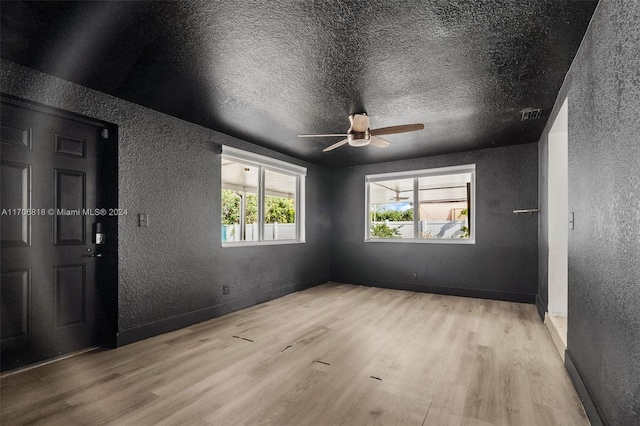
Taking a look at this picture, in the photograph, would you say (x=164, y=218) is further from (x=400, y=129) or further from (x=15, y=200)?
(x=400, y=129)

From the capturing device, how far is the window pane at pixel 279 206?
17.5 ft

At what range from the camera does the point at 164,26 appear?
→ 79.1 inches

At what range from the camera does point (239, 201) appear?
4.74m

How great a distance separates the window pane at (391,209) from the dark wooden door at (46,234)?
15.3 feet

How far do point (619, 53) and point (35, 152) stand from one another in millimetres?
4196

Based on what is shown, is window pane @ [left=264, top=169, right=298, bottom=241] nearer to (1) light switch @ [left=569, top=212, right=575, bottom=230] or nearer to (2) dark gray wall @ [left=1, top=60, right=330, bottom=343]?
(2) dark gray wall @ [left=1, top=60, right=330, bottom=343]

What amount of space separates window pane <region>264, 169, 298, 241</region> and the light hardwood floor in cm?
206

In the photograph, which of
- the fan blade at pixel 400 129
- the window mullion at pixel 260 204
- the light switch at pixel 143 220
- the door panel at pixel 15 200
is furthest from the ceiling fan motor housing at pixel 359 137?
the door panel at pixel 15 200

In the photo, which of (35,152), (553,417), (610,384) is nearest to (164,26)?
(35,152)

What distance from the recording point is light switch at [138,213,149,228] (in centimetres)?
328

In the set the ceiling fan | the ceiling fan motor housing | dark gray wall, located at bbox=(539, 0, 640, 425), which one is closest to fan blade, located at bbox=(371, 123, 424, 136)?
the ceiling fan

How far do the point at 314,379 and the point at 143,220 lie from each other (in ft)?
7.99

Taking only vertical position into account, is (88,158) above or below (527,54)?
below

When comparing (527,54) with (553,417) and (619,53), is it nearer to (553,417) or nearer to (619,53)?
(619,53)
